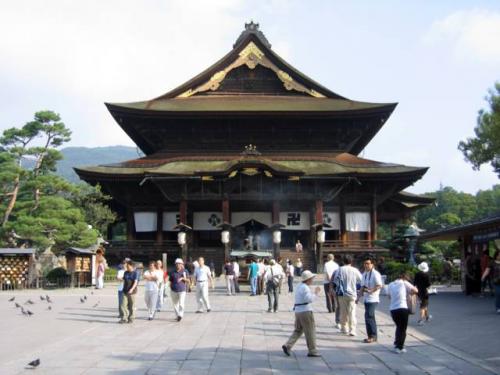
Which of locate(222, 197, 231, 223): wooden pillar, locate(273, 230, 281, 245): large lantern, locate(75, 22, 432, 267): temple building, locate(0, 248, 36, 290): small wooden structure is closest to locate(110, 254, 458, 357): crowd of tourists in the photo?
locate(0, 248, 36, 290): small wooden structure

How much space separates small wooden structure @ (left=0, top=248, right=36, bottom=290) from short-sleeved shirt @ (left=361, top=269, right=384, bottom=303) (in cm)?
2088

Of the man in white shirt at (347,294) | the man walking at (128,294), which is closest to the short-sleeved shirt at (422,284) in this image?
the man in white shirt at (347,294)

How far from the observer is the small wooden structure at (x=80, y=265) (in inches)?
1192

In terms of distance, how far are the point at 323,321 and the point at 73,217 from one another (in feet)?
73.0

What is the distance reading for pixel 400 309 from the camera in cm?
1181

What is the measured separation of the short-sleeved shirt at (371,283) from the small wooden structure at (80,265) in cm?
1972

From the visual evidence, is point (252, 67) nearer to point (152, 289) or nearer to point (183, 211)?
point (183, 211)

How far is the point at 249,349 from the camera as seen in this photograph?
12.0 metres

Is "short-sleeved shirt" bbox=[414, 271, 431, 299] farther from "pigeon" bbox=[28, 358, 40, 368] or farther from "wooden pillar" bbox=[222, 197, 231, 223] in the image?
"wooden pillar" bbox=[222, 197, 231, 223]

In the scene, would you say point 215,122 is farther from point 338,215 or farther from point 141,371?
point 141,371

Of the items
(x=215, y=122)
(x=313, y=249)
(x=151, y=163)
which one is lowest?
(x=313, y=249)

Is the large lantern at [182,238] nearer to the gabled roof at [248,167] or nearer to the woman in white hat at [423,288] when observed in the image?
the gabled roof at [248,167]

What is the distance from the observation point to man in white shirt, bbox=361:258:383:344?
12922mm

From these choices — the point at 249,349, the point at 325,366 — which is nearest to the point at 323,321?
the point at 249,349
